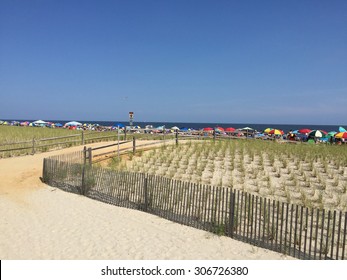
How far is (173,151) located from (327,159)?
9451 mm

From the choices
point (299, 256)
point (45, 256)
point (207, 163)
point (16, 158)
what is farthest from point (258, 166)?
point (16, 158)

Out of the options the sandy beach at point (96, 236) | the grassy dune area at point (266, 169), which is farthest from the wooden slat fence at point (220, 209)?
the grassy dune area at point (266, 169)

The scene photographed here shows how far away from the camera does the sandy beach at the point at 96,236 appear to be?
23.4ft

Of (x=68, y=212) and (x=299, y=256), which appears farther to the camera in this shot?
(x=68, y=212)

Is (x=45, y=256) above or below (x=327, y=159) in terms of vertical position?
below

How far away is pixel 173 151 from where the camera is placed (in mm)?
20703

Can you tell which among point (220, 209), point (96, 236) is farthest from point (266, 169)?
point (96, 236)

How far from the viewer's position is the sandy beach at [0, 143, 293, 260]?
7129 millimetres

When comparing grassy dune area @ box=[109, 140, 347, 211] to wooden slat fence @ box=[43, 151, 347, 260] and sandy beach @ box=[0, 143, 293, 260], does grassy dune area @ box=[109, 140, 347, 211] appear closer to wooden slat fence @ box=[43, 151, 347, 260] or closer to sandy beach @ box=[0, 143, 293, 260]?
wooden slat fence @ box=[43, 151, 347, 260]

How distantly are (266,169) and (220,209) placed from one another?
5.90 meters

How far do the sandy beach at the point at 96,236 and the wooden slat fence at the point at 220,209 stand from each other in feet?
1.11
